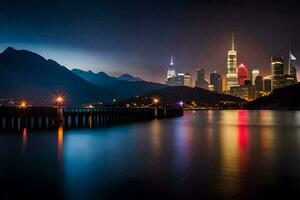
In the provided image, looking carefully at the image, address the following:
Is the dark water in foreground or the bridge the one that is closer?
the dark water in foreground

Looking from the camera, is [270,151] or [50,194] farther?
[270,151]

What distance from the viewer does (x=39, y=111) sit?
6259 centimetres

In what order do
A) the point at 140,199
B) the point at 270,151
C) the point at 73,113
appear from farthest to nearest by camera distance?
the point at 73,113 → the point at 270,151 → the point at 140,199

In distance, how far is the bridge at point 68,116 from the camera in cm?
6009

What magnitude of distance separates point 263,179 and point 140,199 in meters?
7.37

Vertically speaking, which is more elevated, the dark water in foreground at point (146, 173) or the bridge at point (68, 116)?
the bridge at point (68, 116)

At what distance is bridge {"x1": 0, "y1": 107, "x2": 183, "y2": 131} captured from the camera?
2366 inches

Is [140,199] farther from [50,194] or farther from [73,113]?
[73,113]

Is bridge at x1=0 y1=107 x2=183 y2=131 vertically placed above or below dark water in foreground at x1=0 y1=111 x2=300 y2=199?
above

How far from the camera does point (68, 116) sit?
78.8 m

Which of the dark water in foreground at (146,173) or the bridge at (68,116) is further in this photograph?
the bridge at (68,116)

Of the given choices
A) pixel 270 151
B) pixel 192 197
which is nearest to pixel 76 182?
pixel 192 197

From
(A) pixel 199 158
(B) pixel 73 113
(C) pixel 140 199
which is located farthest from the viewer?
(B) pixel 73 113

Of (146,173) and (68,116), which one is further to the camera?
(68,116)
